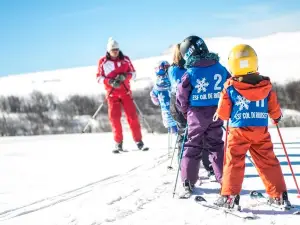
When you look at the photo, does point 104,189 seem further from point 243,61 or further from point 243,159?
point 243,61

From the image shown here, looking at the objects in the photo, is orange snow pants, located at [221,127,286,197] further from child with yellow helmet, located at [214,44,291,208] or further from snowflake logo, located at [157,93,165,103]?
snowflake logo, located at [157,93,165,103]

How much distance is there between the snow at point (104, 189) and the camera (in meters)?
4.25

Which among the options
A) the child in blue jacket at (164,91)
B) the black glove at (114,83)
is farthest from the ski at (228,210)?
the black glove at (114,83)

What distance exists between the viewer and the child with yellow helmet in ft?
14.0

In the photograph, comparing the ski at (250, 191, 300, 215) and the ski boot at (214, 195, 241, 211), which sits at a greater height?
the ski boot at (214, 195, 241, 211)

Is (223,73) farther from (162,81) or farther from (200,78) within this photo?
(162,81)

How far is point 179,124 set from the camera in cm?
579

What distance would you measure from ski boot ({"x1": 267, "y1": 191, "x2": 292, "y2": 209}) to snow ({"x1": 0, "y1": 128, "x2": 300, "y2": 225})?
0.48 ft

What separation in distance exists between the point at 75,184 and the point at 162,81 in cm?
223

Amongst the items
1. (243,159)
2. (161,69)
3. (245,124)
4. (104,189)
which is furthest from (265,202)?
(161,69)

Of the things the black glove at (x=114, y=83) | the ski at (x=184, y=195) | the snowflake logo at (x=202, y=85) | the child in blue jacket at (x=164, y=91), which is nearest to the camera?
the ski at (x=184, y=195)

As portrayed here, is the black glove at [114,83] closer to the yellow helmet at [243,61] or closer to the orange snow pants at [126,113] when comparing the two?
the orange snow pants at [126,113]

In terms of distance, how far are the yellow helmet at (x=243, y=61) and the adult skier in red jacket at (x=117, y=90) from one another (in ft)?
16.4

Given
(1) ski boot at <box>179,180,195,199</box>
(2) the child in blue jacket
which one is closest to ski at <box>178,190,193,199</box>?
(1) ski boot at <box>179,180,195,199</box>
